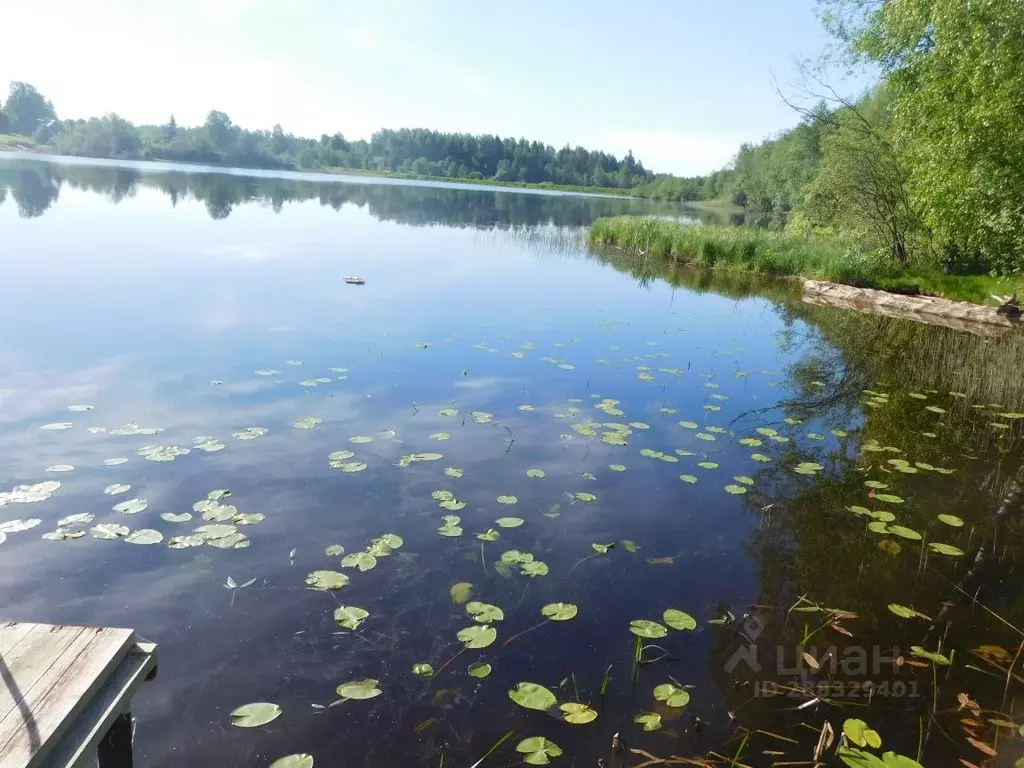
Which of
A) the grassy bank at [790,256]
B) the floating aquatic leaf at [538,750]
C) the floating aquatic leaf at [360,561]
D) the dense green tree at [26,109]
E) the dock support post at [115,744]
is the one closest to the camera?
the dock support post at [115,744]

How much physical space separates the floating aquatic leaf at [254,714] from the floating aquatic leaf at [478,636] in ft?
3.31

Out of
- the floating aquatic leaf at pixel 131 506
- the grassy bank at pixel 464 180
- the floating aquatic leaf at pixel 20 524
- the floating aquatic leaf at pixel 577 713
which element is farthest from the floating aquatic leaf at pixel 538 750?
the grassy bank at pixel 464 180

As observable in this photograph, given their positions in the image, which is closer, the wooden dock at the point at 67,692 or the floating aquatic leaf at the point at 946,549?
the wooden dock at the point at 67,692

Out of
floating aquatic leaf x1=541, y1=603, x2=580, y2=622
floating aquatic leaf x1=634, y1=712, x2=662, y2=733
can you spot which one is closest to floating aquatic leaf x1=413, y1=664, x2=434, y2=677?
floating aquatic leaf x1=541, y1=603, x2=580, y2=622

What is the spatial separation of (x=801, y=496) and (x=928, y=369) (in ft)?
23.1

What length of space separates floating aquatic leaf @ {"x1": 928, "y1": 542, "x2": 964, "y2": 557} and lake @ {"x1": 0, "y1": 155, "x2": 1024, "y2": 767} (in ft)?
0.07

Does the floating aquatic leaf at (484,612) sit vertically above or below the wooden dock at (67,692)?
below

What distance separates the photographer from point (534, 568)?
13.9 ft

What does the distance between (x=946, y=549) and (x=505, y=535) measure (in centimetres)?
343

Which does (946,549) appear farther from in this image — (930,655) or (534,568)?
(534,568)

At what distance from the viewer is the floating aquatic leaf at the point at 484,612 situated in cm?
369

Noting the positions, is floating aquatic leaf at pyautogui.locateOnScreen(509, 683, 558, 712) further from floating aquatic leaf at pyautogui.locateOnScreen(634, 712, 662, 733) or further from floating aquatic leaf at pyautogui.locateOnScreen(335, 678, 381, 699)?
floating aquatic leaf at pyautogui.locateOnScreen(335, 678, 381, 699)

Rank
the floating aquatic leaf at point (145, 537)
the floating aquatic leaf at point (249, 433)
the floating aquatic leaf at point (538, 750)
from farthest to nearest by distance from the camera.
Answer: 1. the floating aquatic leaf at point (249, 433)
2. the floating aquatic leaf at point (145, 537)
3. the floating aquatic leaf at point (538, 750)

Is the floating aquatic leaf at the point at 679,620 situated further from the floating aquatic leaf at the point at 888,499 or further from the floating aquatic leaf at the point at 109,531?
the floating aquatic leaf at the point at 109,531
